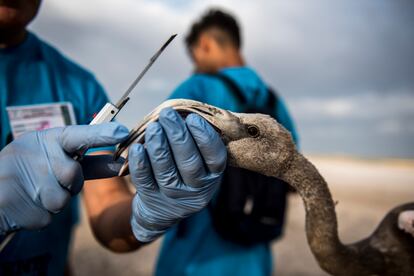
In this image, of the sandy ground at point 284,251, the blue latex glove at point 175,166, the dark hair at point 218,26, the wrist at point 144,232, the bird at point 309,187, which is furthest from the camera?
the sandy ground at point 284,251

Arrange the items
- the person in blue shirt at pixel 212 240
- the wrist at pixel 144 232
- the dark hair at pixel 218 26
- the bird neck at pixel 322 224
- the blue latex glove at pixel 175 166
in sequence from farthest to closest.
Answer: the dark hair at pixel 218 26 → the person in blue shirt at pixel 212 240 → the wrist at pixel 144 232 → the bird neck at pixel 322 224 → the blue latex glove at pixel 175 166

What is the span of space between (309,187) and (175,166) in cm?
86

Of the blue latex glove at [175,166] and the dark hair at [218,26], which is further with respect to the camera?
the dark hair at [218,26]

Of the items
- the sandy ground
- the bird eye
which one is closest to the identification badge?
the bird eye

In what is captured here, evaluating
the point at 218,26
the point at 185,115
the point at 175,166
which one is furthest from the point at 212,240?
the point at 218,26

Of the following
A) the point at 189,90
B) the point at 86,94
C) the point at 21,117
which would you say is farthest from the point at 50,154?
the point at 189,90

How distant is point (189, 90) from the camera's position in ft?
11.8

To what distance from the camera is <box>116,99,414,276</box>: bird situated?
1.95 m

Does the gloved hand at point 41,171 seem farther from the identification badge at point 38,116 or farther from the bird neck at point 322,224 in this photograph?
the bird neck at point 322,224

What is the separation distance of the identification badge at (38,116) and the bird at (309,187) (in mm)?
1072

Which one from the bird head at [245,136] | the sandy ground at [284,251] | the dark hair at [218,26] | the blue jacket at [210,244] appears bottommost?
the sandy ground at [284,251]

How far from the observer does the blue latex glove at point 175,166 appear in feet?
6.01

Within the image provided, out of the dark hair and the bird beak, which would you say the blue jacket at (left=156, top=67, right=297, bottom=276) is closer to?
the dark hair

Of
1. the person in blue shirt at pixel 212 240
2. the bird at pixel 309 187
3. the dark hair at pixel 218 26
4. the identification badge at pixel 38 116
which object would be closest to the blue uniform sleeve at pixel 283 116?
the person in blue shirt at pixel 212 240
